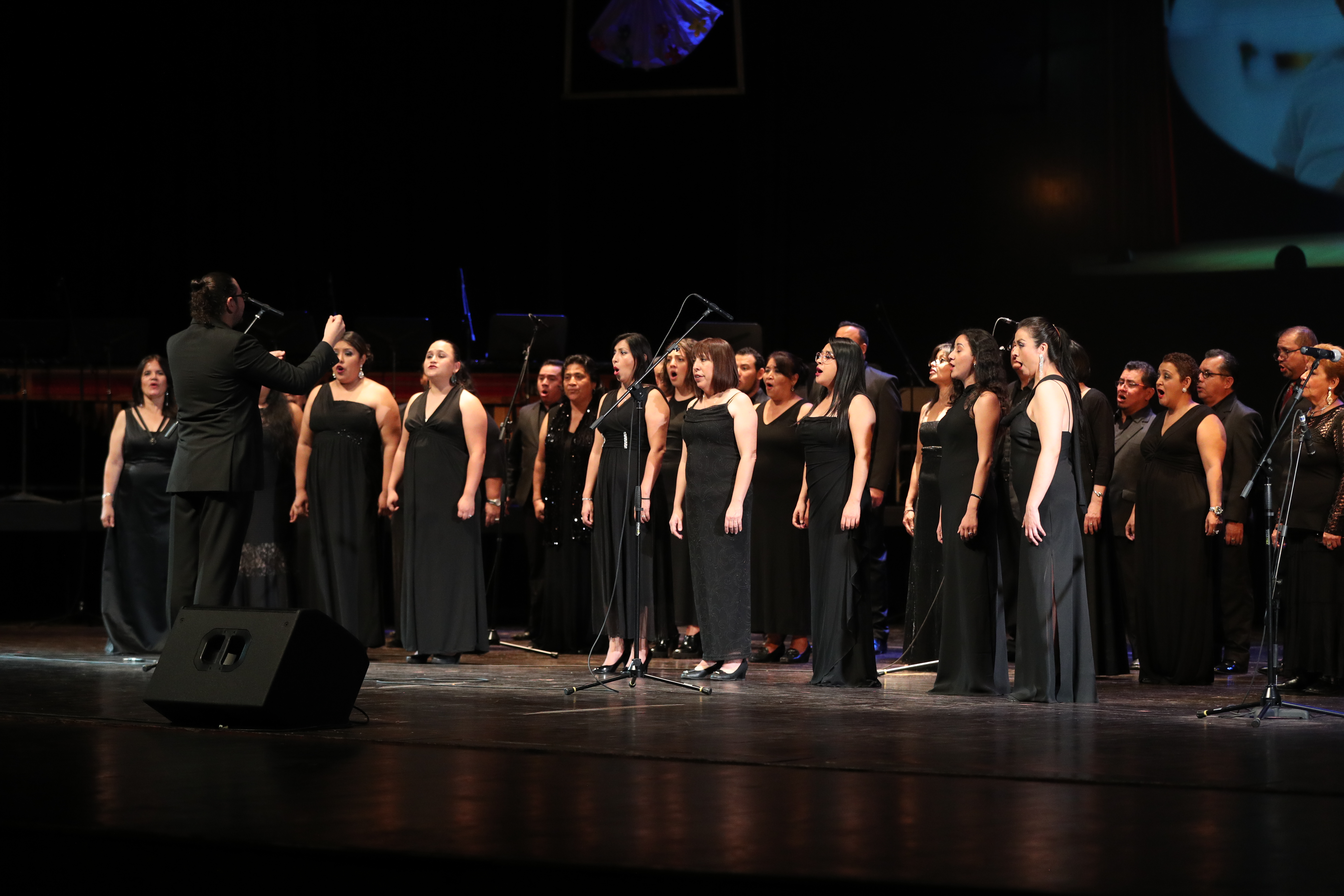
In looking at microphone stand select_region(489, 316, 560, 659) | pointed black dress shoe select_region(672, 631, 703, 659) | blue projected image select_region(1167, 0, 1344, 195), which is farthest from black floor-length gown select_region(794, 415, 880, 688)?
blue projected image select_region(1167, 0, 1344, 195)

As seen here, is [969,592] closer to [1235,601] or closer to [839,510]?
[839,510]

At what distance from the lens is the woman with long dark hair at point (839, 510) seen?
21.4ft

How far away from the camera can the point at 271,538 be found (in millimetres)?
7852

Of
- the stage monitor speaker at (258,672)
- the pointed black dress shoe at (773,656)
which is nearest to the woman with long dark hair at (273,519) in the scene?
the pointed black dress shoe at (773,656)

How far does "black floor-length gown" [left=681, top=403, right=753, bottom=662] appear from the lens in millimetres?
6742

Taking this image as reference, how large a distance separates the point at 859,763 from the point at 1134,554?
3623 millimetres

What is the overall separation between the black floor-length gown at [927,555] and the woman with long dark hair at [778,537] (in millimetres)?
589

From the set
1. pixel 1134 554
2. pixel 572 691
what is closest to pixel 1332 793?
pixel 572 691

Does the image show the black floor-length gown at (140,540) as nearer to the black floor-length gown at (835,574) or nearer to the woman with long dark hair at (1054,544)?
the black floor-length gown at (835,574)

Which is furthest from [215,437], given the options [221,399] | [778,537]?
[778,537]

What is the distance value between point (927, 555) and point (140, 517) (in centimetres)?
415

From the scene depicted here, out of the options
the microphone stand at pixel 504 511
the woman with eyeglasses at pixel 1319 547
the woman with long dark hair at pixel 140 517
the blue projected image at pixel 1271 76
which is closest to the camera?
the woman with eyeglasses at pixel 1319 547

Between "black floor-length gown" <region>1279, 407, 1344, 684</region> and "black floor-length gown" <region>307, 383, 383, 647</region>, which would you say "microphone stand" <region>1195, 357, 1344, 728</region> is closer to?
"black floor-length gown" <region>1279, 407, 1344, 684</region>

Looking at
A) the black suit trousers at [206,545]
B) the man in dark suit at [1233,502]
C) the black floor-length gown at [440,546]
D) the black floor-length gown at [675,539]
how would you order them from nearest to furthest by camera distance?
the black suit trousers at [206,545] → the man in dark suit at [1233,502] → the black floor-length gown at [440,546] → the black floor-length gown at [675,539]
